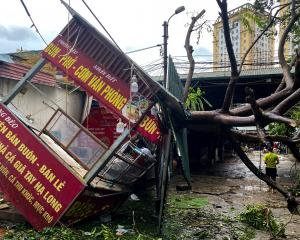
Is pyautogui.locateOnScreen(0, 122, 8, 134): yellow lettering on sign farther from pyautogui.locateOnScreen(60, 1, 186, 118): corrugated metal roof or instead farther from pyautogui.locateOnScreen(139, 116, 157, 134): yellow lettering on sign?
pyautogui.locateOnScreen(139, 116, 157, 134): yellow lettering on sign

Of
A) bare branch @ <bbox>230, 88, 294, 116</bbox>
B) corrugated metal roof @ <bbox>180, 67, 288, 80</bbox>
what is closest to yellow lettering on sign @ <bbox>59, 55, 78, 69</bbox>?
bare branch @ <bbox>230, 88, 294, 116</bbox>

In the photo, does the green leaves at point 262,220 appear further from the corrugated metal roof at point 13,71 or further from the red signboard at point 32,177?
the corrugated metal roof at point 13,71

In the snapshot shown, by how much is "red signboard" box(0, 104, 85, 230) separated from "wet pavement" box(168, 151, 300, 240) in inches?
125

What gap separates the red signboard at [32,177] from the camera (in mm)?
6310

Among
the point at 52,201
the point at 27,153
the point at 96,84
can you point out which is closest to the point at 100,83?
the point at 96,84

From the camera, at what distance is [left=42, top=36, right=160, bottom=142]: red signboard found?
6711 mm

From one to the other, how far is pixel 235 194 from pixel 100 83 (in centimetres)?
778

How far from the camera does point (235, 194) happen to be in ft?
41.5

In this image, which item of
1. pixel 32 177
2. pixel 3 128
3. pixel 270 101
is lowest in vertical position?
pixel 32 177

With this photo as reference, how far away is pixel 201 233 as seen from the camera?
725 cm

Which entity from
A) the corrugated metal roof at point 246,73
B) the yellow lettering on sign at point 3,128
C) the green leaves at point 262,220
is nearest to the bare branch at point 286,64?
the green leaves at point 262,220

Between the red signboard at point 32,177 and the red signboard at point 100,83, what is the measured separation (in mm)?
1464

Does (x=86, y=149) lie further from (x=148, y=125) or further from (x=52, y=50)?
(x=52, y=50)

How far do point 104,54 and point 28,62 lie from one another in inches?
318
